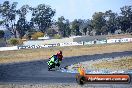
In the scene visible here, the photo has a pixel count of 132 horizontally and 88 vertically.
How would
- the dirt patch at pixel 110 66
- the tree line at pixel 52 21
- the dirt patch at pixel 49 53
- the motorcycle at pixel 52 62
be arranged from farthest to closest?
the tree line at pixel 52 21 < the dirt patch at pixel 49 53 < the motorcycle at pixel 52 62 < the dirt patch at pixel 110 66

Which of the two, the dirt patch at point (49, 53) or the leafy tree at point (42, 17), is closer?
the dirt patch at point (49, 53)

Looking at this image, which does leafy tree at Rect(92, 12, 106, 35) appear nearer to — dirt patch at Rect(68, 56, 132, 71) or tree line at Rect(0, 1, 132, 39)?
tree line at Rect(0, 1, 132, 39)

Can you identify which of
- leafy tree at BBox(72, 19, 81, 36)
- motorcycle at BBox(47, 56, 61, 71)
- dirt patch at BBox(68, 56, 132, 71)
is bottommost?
dirt patch at BBox(68, 56, 132, 71)

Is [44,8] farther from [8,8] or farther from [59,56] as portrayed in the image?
[59,56]

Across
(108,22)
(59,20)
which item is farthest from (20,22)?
(108,22)

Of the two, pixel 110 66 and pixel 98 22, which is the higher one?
pixel 98 22

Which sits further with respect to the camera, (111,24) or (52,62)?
(111,24)

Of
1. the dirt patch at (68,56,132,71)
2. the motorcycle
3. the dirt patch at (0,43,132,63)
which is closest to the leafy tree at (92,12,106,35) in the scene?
the dirt patch at (0,43,132,63)

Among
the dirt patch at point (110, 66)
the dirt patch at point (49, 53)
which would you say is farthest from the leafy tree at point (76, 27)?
the dirt patch at point (110, 66)

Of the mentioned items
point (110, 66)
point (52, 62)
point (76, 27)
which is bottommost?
point (110, 66)

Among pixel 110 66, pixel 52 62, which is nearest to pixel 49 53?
pixel 52 62

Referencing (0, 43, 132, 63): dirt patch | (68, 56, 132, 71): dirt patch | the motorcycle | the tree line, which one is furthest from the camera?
A: the tree line

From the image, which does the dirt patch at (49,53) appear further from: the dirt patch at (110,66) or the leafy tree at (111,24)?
the leafy tree at (111,24)

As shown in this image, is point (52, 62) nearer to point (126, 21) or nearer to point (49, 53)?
point (49, 53)
